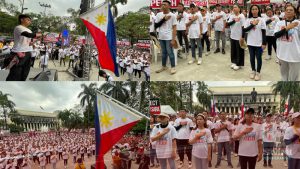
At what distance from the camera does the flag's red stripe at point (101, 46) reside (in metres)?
5.95

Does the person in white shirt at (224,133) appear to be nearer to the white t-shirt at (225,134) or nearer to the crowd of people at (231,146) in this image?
the white t-shirt at (225,134)

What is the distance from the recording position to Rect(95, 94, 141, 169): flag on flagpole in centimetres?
430

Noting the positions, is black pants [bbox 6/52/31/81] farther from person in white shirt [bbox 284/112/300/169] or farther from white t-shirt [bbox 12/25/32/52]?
person in white shirt [bbox 284/112/300/169]

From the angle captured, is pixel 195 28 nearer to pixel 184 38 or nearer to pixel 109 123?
pixel 184 38

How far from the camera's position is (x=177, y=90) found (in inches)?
373

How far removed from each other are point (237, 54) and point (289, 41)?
1.61 m

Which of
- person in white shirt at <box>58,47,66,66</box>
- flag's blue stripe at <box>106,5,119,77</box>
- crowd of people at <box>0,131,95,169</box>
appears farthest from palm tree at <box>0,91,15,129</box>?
flag's blue stripe at <box>106,5,119,77</box>

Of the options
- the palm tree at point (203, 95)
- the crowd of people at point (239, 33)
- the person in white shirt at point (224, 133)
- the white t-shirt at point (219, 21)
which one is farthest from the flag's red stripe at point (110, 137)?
the white t-shirt at point (219, 21)

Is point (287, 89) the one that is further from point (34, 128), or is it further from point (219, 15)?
point (34, 128)

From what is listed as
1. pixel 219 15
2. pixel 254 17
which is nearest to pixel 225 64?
pixel 254 17

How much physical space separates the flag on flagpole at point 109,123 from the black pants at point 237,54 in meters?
3.43

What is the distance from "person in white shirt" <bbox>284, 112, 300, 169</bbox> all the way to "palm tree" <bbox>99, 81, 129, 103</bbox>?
5154mm

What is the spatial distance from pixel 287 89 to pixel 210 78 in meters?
2.65

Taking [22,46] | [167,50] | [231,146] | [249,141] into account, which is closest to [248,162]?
[249,141]
